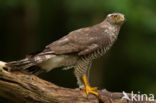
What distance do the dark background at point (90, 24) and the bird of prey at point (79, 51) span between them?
324 cm

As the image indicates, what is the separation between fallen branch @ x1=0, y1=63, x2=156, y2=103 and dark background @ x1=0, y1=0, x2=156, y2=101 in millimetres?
3994

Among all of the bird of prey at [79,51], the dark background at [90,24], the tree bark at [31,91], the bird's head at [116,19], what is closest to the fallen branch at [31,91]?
the tree bark at [31,91]

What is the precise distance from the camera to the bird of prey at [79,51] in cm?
616

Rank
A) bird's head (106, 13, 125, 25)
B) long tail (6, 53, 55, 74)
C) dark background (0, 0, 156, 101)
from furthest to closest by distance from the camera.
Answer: dark background (0, 0, 156, 101) → bird's head (106, 13, 125, 25) → long tail (6, 53, 55, 74)

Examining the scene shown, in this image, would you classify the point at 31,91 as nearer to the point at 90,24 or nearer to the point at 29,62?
the point at 29,62

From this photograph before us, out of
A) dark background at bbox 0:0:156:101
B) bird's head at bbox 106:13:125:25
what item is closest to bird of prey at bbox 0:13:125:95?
bird's head at bbox 106:13:125:25

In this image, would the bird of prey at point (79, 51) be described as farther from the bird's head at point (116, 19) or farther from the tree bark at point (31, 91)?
the tree bark at point (31, 91)

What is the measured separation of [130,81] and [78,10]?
121 inches

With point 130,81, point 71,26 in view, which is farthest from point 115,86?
point 71,26

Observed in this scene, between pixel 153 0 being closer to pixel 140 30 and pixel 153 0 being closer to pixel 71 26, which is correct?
pixel 140 30

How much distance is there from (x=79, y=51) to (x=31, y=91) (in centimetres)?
106

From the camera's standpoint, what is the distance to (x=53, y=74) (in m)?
12.0

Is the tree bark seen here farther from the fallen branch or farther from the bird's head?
the bird's head

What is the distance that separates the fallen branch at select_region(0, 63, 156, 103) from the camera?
18.8 feet
